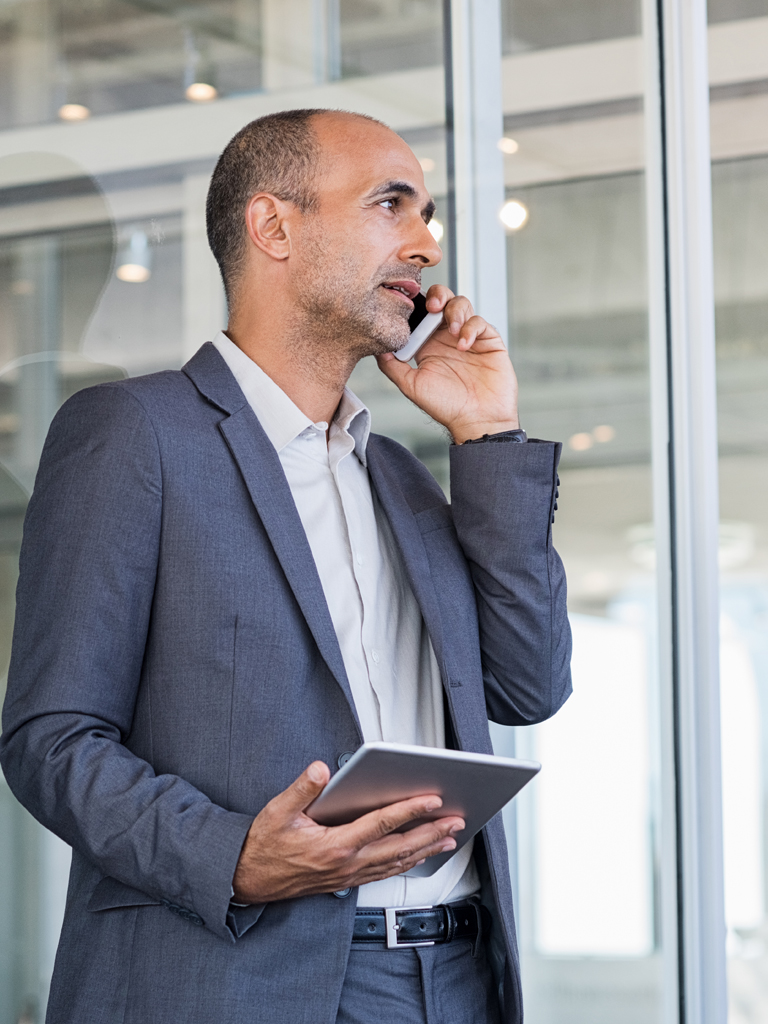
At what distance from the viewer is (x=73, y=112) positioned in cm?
212

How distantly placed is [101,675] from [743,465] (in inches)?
70.3

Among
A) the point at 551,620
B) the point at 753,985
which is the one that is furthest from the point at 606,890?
the point at 551,620

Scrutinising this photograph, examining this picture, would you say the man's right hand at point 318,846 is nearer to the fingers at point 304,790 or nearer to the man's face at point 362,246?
the fingers at point 304,790

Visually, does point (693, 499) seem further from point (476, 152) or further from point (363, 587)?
point (363, 587)

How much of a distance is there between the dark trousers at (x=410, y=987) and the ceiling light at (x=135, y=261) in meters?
1.22

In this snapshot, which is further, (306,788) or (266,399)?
(266,399)

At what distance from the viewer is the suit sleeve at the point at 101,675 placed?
1356mm

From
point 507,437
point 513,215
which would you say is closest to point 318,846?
point 507,437

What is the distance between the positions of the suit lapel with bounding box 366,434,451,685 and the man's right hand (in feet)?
1.20

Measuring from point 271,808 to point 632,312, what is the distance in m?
1.91

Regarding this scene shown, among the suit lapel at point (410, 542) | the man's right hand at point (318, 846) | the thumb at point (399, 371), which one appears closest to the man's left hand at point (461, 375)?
the thumb at point (399, 371)

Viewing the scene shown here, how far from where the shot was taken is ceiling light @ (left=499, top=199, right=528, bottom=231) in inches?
111

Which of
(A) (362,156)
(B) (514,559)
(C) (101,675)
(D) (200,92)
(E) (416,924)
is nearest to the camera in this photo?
(C) (101,675)

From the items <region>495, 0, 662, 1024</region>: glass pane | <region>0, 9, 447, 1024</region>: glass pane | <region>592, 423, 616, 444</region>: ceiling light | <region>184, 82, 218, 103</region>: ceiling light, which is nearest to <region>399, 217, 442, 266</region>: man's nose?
<region>0, 9, 447, 1024</region>: glass pane
